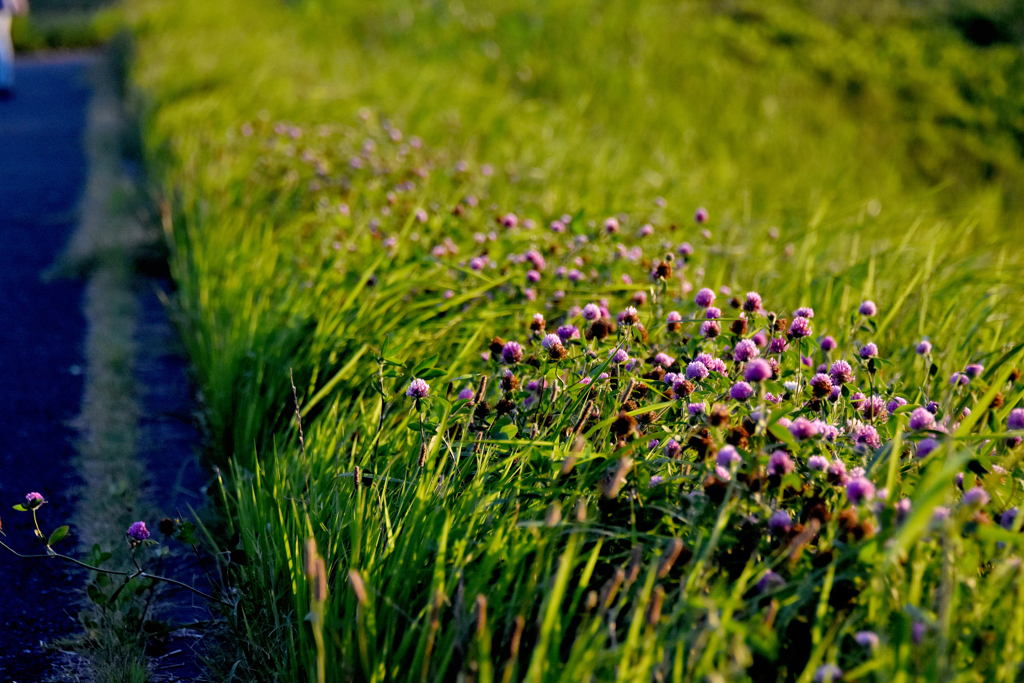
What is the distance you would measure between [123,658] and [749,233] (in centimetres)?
284

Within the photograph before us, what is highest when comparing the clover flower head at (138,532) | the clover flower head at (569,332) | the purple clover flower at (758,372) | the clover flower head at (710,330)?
the purple clover flower at (758,372)

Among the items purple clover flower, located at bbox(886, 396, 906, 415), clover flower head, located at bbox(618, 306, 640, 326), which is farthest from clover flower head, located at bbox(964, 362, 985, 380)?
clover flower head, located at bbox(618, 306, 640, 326)

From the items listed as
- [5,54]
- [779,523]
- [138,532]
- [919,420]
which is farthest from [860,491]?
[5,54]

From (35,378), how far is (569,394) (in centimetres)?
176

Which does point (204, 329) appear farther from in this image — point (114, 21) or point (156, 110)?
point (114, 21)

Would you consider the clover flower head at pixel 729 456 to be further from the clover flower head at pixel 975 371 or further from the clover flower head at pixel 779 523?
the clover flower head at pixel 975 371

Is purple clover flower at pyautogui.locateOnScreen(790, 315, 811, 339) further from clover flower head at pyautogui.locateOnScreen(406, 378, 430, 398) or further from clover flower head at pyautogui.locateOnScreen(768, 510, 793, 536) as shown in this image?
clover flower head at pyautogui.locateOnScreen(406, 378, 430, 398)

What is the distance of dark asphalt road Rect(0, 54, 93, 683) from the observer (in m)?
1.60

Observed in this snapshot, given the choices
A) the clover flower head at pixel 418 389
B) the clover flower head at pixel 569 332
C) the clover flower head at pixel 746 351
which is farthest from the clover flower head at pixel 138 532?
the clover flower head at pixel 746 351

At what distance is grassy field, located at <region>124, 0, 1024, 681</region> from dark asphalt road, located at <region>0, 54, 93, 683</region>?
37 centimetres

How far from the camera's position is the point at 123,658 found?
151 cm

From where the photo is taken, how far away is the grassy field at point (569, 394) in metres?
1.17

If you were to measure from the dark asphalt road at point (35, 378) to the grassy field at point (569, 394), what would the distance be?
37 cm

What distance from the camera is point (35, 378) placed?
2.52 meters
